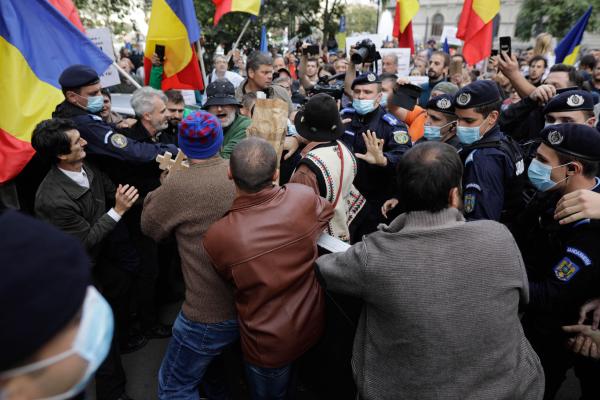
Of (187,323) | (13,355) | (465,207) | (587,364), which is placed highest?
(13,355)

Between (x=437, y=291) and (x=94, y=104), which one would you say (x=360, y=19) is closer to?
(x=94, y=104)

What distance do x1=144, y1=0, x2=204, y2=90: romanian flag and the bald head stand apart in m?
3.34

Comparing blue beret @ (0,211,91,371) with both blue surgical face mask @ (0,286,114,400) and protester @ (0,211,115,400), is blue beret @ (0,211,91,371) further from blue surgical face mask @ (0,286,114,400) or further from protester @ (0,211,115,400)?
blue surgical face mask @ (0,286,114,400)

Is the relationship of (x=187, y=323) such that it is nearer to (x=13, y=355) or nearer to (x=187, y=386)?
(x=187, y=386)

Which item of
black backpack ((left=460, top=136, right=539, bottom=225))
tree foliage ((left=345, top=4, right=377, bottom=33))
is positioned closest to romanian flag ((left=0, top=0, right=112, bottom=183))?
black backpack ((left=460, top=136, right=539, bottom=225))

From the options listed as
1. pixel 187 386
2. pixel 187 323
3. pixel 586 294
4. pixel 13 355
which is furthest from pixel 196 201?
pixel 586 294

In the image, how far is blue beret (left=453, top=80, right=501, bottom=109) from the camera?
9.70 feet

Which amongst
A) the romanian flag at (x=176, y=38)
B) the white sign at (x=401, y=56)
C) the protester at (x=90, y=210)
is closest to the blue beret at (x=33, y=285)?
the protester at (x=90, y=210)

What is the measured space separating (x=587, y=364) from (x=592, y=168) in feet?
3.64

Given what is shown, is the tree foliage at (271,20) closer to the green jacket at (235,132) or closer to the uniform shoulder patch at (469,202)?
the green jacket at (235,132)

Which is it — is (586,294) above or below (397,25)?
below

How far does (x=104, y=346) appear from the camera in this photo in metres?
1.11

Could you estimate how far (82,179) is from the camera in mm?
2881

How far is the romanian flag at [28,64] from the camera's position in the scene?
337 centimetres
